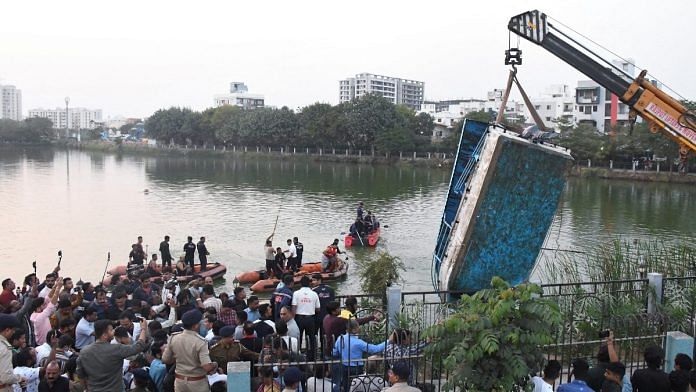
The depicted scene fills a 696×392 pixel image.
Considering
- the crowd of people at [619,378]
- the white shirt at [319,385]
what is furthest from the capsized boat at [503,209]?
the white shirt at [319,385]

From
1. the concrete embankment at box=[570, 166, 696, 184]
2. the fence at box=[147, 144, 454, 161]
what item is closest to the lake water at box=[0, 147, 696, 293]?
the concrete embankment at box=[570, 166, 696, 184]

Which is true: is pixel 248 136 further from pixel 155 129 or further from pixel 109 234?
pixel 109 234

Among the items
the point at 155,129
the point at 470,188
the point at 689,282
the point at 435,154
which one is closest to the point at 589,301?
the point at 689,282

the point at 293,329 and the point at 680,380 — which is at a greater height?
the point at 680,380

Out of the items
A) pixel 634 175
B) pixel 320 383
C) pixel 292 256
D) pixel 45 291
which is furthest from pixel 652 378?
pixel 634 175

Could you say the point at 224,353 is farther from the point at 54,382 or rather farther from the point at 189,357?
the point at 54,382

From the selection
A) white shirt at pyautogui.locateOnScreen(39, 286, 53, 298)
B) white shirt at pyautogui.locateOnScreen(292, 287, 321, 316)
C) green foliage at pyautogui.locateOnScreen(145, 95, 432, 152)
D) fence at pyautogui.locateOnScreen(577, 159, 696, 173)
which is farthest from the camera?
green foliage at pyautogui.locateOnScreen(145, 95, 432, 152)

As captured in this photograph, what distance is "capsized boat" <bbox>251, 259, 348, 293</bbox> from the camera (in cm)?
1672

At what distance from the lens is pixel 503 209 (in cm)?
1246

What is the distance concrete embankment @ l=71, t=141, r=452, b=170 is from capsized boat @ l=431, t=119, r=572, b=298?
50917 mm

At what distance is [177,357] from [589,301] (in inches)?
279

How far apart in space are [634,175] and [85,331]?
165 feet

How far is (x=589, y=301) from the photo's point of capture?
10.4m

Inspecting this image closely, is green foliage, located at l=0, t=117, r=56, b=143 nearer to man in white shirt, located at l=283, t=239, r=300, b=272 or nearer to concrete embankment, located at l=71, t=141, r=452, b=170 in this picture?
concrete embankment, located at l=71, t=141, r=452, b=170
